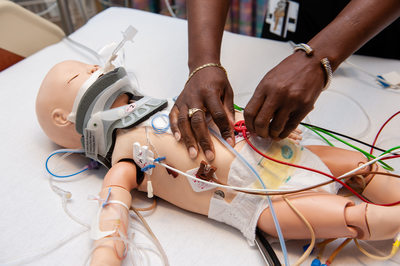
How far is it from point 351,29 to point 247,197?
0.58 meters

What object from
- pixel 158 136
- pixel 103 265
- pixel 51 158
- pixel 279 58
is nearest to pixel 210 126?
pixel 158 136

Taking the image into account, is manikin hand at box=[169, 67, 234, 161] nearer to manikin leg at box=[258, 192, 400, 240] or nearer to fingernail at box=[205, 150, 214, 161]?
fingernail at box=[205, 150, 214, 161]

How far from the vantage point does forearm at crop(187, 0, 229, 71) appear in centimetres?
123

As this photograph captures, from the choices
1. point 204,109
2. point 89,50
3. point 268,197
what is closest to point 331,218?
point 268,197

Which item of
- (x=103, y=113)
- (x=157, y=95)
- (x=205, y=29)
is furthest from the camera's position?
(x=157, y=95)

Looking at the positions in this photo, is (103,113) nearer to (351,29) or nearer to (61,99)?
(61,99)

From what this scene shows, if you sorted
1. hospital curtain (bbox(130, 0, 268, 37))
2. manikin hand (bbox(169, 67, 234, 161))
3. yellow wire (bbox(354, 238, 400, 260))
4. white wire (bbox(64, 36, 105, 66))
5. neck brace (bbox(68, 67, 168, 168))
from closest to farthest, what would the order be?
yellow wire (bbox(354, 238, 400, 260)) → manikin hand (bbox(169, 67, 234, 161)) → neck brace (bbox(68, 67, 168, 168)) → white wire (bbox(64, 36, 105, 66)) → hospital curtain (bbox(130, 0, 268, 37))

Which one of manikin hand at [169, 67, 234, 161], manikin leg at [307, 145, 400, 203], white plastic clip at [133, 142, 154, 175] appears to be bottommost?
manikin leg at [307, 145, 400, 203]

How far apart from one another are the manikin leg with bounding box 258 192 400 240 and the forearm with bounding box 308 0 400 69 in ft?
1.29

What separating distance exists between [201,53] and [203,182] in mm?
477

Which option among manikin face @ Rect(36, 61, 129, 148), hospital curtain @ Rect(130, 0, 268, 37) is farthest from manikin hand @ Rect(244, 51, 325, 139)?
hospital curtain @ Rect(130, 0, 268, 37)

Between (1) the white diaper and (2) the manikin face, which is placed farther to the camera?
(2) the manikin face

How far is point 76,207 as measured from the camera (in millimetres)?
1164

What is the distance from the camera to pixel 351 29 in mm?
973
